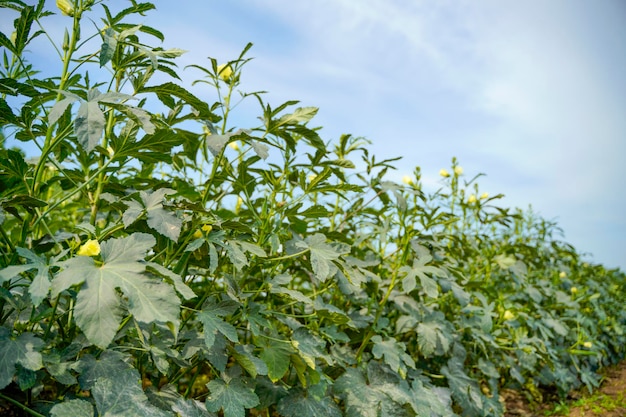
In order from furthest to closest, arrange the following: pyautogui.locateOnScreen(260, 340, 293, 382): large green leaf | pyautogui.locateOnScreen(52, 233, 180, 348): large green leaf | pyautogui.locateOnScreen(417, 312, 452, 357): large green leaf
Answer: pyautogui.locateOnScreen(417, 312, 452, 357): large green leaf
pyautogui.locateOnScreen(260, 340, 293, 382): large green leaf
pyautogui.locateOnScreen(52, 233, 180, 348): large green leaf

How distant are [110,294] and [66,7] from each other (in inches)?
35.3

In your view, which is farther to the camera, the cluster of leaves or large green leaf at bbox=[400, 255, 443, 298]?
large green leaf at bbox=[400, 255, 443, 298]

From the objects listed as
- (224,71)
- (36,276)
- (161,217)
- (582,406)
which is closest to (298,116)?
(224,71)

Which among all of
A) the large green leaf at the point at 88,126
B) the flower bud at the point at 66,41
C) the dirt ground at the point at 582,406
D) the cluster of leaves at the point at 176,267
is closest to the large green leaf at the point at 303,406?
the cluster of leaves at the point at 176,267

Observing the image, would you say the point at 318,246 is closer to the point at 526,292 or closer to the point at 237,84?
the point at 237,84

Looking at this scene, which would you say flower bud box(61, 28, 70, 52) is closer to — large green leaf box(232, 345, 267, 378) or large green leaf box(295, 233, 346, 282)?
large green leaf box(295, 233, 346, 282)

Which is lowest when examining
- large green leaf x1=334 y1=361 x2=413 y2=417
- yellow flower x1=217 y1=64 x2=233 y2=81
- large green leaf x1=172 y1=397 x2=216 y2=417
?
large green leaf x1=172 y1=397 x2=216 y2=417

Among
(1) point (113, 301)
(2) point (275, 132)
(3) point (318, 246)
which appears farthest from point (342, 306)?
(1) point (113, 301)

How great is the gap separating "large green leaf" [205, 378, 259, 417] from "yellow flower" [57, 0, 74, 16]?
1157mm

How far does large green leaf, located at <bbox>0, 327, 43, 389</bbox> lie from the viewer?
3.43ft

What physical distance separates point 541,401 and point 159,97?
3.31m

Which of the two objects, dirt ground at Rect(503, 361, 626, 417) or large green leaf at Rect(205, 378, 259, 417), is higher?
dirt ground at Rect(503, 361, 626, 417)

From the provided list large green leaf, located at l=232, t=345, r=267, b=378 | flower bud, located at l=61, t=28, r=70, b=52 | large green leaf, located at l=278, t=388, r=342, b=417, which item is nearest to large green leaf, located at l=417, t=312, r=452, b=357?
large green leaf, located at l=278, t=388, r=342, b=417

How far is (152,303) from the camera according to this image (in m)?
0.97
